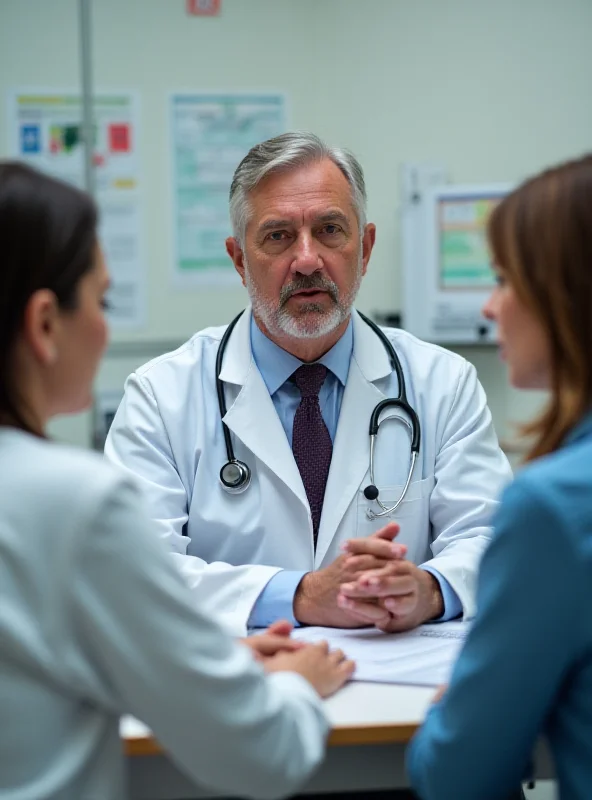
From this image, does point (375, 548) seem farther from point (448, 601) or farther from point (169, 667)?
point (169, 667)

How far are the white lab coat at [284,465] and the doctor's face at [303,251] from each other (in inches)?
4.0

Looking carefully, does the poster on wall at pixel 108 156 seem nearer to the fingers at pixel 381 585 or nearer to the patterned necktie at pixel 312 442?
the patterned necktie at pixel 312 442

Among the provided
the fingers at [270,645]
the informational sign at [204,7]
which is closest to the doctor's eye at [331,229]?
the fingers at [270,645]

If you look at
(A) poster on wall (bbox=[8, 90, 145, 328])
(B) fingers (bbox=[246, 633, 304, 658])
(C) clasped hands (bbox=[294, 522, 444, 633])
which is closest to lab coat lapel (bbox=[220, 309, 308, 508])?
(C) clasped hands (bbox=[294, 522, 444, 633])

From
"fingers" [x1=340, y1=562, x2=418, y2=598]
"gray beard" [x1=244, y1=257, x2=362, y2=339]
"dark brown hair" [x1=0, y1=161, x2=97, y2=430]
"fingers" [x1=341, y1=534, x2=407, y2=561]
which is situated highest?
"dark brown hair" [x1=0, y1=161, x2=97, y2=430]

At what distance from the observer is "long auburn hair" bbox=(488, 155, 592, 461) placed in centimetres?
85

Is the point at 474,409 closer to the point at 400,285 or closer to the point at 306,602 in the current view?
the point at 306,602

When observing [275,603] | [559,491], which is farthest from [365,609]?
[559,491]

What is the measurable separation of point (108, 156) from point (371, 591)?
82.5 inches

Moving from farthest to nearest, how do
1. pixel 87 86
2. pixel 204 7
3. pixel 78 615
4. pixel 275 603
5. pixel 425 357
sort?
pixel 204 7 < pixel 87 86 < pixel 425 357 < pixel 275 603 < pixel 78 615

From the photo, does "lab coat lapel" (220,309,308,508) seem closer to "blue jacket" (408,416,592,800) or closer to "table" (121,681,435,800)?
"table" (121,681,435,800)

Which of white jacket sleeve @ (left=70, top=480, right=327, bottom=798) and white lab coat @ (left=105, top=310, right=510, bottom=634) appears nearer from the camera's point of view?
white jacket sleeve @ (left=70, top=480, right=327, bottom=798)

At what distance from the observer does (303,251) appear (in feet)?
5.59

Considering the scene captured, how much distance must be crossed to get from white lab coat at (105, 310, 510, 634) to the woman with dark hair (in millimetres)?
637
